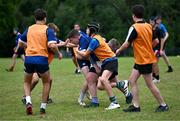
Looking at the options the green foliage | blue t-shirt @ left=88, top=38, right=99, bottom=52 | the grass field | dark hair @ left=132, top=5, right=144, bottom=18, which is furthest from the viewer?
the green foliage

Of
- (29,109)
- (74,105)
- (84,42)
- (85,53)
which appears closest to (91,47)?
(85,53)

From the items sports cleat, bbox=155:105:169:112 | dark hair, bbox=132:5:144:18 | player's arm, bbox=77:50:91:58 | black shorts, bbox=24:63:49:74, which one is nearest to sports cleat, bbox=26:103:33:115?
black shorts, bbox=24:63:49:74

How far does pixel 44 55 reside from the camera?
10.8m

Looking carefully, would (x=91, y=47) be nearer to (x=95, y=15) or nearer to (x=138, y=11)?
(x=138, y=11)

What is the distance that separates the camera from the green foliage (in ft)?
231

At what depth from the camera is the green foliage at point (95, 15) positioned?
7031cm

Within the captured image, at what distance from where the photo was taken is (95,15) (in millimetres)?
73812

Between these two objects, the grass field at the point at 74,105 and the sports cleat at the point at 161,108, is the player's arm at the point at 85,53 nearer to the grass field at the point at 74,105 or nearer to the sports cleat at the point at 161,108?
the grass field at the point at 74,105

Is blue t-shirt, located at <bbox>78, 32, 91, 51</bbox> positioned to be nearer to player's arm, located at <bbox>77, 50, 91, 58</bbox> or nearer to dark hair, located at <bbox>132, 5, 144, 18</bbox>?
player's arm, located at <bbox>77, 50, 91, 58</bbox>

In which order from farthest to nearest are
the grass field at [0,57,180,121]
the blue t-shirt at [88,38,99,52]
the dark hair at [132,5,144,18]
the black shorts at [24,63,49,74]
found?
the blue t-shirt at [88,38,99,52]
the black shorts at [24,63,49,74]
the dark hair at [132,5,144,18]
the grass field at [0,57,180,121]

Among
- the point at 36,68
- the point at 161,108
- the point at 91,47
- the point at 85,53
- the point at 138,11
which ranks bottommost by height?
the point at 161,108

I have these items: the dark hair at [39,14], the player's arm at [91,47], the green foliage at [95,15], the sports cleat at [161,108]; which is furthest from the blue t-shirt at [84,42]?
the green foliage at [95,15]

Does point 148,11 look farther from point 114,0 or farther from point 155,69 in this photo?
point 155,69

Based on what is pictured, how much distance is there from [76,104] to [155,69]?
16.1 ft
